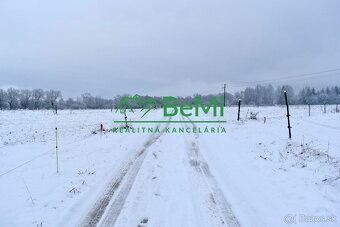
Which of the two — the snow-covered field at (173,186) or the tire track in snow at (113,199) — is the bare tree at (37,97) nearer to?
the snow-covered field at (173,186)

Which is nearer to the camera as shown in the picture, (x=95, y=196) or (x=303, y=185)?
(x=95, y=196)

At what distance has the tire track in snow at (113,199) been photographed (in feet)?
19.2

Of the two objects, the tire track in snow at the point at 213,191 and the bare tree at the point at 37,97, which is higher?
the bare tree at the point at 37,97

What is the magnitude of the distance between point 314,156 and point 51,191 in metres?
10.3

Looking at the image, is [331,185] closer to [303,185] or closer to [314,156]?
[303,185]

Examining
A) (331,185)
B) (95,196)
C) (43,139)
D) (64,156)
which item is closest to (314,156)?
(331,185)

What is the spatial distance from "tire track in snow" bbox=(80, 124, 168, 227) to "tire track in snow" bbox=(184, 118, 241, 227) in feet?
7.91

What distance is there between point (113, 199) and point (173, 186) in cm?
Answer: 198

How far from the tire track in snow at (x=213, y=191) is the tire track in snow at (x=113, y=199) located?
2411 mm

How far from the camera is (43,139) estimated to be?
1705 centimetres

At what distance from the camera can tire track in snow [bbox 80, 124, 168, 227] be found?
5.86m

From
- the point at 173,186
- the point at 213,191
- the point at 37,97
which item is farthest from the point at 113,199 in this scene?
the point at 37,97

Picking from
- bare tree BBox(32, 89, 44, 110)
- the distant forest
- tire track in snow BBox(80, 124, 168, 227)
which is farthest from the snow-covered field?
bare tree BBox(32, 89, 44, 110)

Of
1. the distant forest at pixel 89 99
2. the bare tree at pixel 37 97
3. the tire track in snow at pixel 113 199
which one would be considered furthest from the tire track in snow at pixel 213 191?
the bare tree at pixel 37 97
